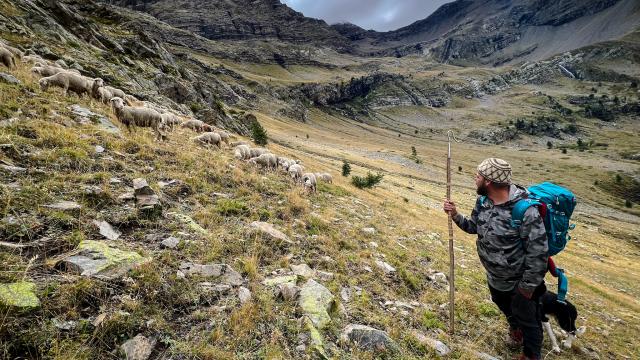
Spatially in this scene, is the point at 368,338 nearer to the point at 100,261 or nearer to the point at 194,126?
the point at 100,261

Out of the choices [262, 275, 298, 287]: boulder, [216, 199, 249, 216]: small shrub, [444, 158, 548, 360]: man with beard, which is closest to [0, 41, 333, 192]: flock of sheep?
[216, 199, 249, 216]: small shrub

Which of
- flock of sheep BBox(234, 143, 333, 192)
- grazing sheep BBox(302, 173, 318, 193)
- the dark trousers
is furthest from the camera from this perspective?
flock of sheep BBox(234, 143, 333, 192)

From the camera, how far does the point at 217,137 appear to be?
17.4 m

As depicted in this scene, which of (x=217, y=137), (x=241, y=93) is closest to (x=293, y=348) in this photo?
(x=217, y=137)

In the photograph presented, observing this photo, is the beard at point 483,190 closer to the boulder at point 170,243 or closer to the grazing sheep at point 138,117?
the boulder at point 170,243

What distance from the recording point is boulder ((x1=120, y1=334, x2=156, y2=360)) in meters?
4.18

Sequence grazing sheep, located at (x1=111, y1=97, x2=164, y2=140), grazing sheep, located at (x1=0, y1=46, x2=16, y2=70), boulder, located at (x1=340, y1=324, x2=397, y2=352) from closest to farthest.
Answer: boulder, located at (x1=340, y1=324, x2=397, y2=352)
grazing sheep, located at (x1=111, y1=97, x2=164, y2=140)
grazing sheep, located at (x1=0, y1=46, x2=16, y2=70)

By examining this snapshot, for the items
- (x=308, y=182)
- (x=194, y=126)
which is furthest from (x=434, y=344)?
(x=194, y=126)

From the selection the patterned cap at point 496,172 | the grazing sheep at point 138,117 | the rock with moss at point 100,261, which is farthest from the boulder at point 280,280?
the grazing sheep at point 138,117

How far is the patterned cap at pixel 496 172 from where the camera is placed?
6234 millimetres

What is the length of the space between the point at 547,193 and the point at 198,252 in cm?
696

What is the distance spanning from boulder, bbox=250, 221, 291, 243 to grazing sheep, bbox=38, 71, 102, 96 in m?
11.6

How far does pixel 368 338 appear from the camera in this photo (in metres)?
5.81

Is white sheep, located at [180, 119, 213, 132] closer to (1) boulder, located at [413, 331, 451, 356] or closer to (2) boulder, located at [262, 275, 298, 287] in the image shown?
(2) boulder, located at [262, 275, 298, 287]
